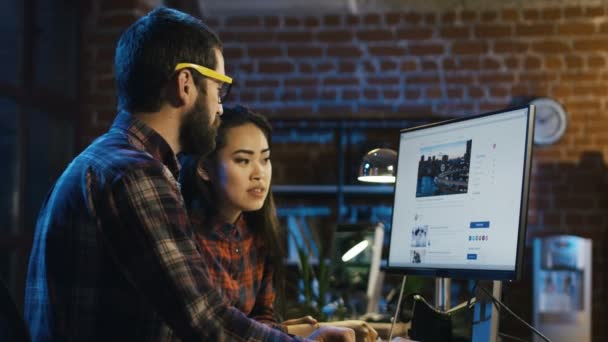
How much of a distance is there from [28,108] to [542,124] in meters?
3.10

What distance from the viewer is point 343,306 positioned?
8.78 feet

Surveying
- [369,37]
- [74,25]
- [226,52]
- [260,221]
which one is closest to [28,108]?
[74,25]

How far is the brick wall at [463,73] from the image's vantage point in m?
4.94

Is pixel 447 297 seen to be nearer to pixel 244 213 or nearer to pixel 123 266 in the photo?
pixel 244 213

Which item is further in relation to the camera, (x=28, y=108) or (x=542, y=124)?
(x=542, y=124)

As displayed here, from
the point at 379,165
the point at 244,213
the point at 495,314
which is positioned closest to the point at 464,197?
the point at 495,314

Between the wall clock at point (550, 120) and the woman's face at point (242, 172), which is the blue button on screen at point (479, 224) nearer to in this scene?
the woman's face at point (242, 172)

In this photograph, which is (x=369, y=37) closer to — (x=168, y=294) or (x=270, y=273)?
(x=270, y=273)

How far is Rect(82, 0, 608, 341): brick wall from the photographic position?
494 centimetres

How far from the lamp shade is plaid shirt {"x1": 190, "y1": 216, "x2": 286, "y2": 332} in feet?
1.22

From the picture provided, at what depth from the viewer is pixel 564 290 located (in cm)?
446

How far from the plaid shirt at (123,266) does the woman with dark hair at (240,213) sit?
2.67 feet

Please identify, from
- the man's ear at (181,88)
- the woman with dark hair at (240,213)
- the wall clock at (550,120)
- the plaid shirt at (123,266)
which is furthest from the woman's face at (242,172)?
the wall clock at (550,120)

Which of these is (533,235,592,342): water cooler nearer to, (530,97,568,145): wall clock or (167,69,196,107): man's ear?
(530,97,568,145): wall clock
